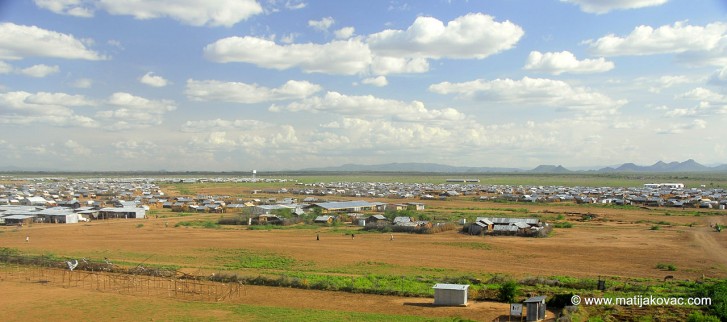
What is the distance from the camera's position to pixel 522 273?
25.6m

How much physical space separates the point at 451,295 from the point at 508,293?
6.93 ft

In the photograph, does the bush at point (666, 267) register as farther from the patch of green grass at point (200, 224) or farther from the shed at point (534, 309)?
the patch of green grass at point (200, 224)

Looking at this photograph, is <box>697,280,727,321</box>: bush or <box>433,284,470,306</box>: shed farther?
<box>433,284,470,306</box>: shed

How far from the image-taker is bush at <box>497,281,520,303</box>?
19.6 meters

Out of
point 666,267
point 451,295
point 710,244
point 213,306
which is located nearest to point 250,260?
point 213,306

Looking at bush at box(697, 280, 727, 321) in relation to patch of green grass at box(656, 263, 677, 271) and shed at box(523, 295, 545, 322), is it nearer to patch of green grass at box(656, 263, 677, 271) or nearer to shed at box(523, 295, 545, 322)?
shed at box(523, 295, 545, 322)

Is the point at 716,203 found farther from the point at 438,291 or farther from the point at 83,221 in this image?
the point at 83,221

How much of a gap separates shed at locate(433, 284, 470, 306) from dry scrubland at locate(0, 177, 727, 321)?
15.9 inches

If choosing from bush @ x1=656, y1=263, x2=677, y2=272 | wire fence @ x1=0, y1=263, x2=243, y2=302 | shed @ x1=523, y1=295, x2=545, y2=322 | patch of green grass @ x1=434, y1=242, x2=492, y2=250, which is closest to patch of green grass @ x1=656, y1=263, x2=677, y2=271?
bush @ x1=656, y1=263, x2=677, y2=272

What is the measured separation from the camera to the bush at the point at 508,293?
64.4 feet

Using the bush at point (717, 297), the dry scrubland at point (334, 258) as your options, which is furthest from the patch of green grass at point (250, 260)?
the bush at point (717, 297)

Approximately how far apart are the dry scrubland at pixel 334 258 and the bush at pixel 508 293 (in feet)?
2.28

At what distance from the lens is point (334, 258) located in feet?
99.8

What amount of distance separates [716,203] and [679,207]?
17.4 feet
